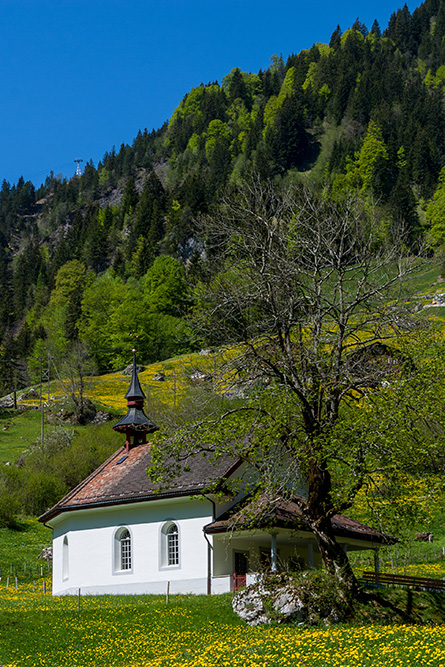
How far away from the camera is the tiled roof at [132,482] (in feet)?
108

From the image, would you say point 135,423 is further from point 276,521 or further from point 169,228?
point 169,228

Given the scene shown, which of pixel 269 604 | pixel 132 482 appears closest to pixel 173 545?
pixel 132 482

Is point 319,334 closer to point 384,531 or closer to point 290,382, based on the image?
point 290,382

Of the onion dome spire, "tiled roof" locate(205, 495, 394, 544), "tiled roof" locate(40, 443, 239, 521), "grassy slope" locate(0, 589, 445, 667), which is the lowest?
"grassy slope" locate(0, 589, 445, 667)

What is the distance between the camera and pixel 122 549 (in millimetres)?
34844

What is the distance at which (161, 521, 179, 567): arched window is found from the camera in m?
32.8

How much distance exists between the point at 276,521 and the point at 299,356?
7.64 m

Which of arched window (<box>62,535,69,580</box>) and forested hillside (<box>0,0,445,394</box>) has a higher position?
forested hillside (<box>0,0,445,394</box>)

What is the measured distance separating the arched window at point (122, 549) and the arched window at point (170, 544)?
2211 millimetres

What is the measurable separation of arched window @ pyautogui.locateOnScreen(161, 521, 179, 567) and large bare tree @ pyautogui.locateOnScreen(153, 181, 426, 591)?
9987 millimetres

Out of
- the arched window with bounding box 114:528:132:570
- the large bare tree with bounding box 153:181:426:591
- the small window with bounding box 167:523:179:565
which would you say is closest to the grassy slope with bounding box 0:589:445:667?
the large bare tree with bounding box 153:181:426:591

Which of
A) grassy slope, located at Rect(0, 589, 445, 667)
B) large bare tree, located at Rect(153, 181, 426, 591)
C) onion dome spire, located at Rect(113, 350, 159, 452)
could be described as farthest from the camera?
onion dome spire, located at Rect(113, 350, 159, 452)

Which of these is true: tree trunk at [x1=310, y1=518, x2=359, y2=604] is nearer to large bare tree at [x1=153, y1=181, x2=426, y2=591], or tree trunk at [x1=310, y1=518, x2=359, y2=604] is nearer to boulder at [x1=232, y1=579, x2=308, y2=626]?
large bare tree at [x1=153, y1=181, x2=426, y2=591]

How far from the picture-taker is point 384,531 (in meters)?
23.9
